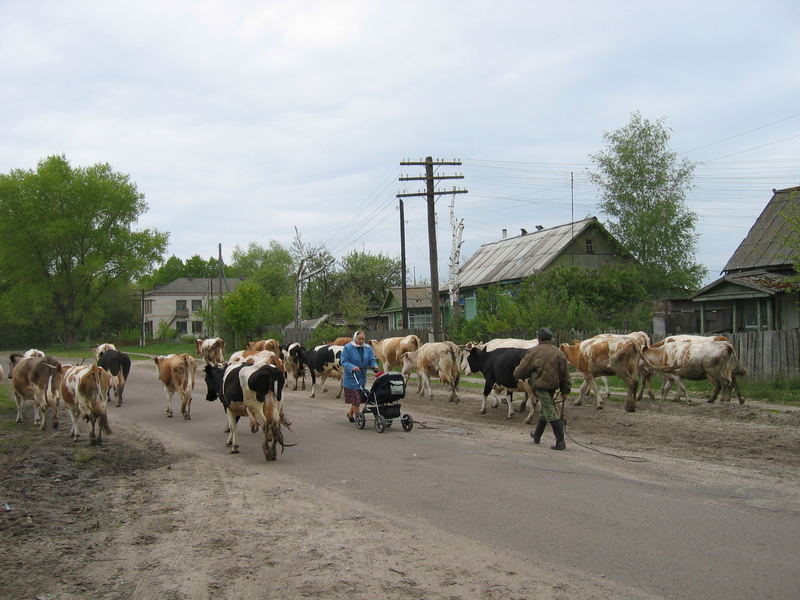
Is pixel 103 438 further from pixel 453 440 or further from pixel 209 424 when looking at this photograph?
pixel 453 440

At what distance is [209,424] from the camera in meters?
16.4

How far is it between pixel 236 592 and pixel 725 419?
39.5 feet

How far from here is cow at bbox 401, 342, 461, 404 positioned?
19.5 meters

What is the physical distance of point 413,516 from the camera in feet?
25.8

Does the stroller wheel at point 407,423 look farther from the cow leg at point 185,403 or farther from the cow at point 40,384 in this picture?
the cow at point 40,384

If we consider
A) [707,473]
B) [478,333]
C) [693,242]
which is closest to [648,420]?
[707,473]

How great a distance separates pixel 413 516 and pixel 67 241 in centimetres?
6883

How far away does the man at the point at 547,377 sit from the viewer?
472 inches

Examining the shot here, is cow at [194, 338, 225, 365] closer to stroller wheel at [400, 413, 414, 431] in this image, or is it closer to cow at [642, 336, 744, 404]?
stroller wheel at [400, 413, 414, 431]

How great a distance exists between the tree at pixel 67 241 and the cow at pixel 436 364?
180ft

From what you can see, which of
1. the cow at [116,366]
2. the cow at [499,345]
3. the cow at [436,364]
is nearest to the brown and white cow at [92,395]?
the cow at [116,366]

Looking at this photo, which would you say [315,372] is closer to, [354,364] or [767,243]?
[354,364]

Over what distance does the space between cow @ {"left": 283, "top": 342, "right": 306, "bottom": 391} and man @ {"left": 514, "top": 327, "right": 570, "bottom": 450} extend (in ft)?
40.8

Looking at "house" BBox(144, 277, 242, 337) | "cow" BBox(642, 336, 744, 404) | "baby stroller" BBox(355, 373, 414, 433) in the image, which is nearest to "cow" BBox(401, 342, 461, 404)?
"cow" BBox(642, 336, 744, 404)
